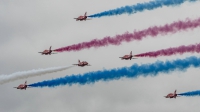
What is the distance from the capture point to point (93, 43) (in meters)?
115

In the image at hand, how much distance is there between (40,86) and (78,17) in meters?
14.8

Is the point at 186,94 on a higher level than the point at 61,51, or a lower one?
lower

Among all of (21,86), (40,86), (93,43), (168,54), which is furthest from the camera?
(21,86)

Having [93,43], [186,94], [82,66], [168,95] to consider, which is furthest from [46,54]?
[186,94]

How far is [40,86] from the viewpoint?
403ft

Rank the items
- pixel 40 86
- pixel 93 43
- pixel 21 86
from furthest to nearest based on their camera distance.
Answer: pixel 21 86 → pixel 40 86 → pixel 93 43

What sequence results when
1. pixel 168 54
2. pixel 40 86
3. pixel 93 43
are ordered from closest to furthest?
pixel 168 54, pixel 93 43, pixel 40 86

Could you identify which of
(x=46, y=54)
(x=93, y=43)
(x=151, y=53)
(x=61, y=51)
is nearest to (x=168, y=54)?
(x=151, y=53)

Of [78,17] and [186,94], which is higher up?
[78,17]

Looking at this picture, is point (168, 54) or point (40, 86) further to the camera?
point (40, 86)

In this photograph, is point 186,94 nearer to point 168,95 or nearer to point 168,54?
point 168,54

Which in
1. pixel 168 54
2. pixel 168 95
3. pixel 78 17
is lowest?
pixel 168 95

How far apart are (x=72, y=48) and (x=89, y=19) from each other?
686 cm

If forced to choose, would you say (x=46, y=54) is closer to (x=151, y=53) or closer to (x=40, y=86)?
(x=40, y=86)
